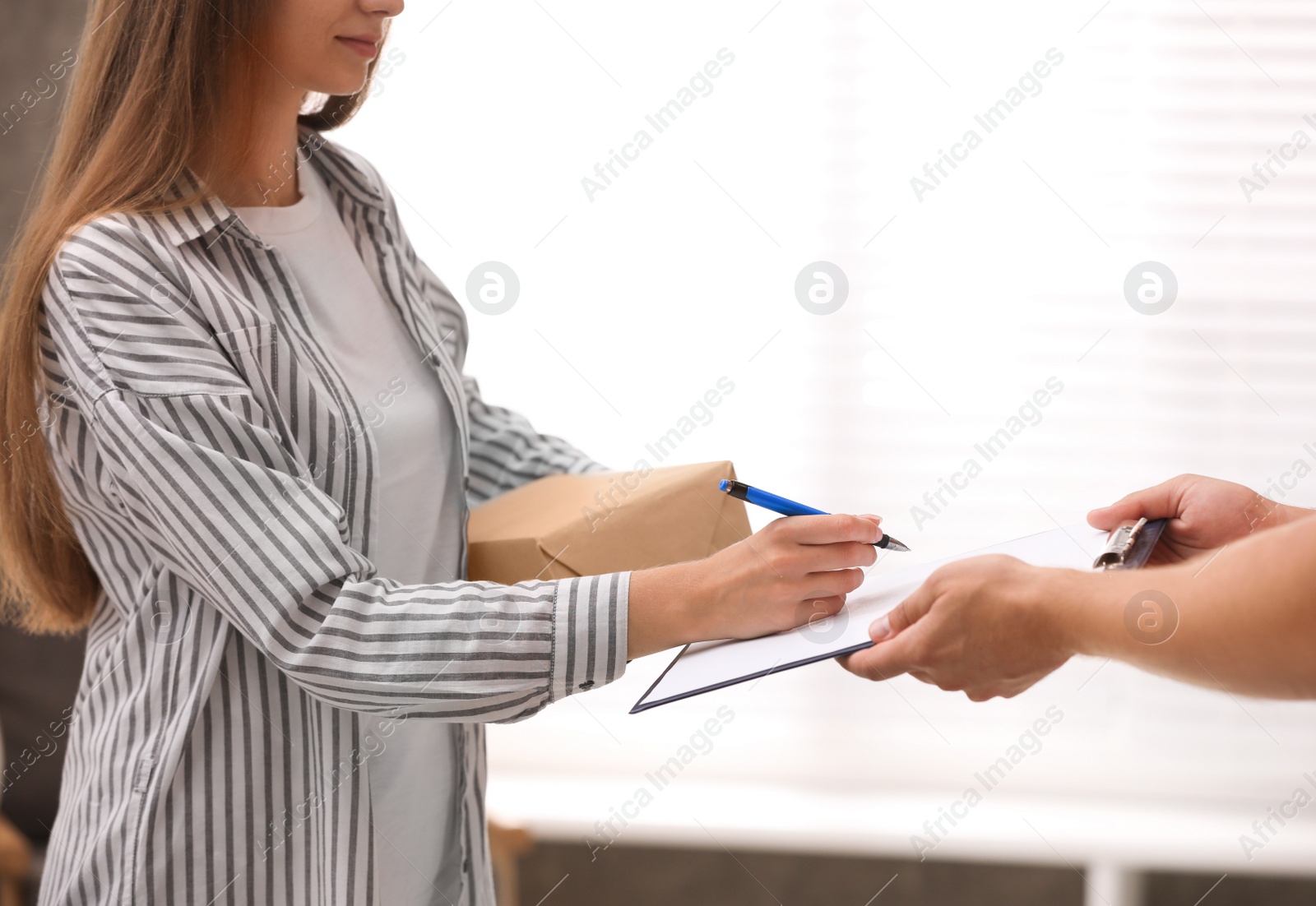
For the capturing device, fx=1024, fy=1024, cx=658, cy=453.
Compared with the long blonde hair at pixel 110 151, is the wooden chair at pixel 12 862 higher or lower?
lower

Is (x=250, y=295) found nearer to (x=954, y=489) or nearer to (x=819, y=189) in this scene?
(x=819, y=189)

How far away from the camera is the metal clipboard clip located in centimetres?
88

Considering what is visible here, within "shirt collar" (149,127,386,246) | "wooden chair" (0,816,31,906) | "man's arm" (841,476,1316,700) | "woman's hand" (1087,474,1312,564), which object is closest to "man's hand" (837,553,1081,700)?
"man's arm" (841,476,1316,700)

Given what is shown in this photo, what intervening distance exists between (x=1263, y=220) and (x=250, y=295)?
1.59m

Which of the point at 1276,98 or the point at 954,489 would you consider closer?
the point at 1276,98

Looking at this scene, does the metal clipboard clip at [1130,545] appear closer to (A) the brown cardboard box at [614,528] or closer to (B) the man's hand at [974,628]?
(B) the man's hand at [974,628]

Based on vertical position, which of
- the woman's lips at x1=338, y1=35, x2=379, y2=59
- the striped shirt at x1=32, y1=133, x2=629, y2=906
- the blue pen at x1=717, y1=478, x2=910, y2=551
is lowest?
the striped shirt at x1=32, y1=133, x2=629, y2=906

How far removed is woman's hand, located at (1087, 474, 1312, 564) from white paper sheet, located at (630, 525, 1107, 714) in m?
0.04

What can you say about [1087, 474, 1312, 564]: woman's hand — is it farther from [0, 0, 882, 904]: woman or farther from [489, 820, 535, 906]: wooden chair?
[489, 820, 535, 906]: wooden chair

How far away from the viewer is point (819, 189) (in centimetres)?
177

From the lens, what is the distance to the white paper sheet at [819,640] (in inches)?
29.4

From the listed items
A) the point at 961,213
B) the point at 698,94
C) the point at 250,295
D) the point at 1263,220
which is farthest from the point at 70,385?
the point at 1263,220

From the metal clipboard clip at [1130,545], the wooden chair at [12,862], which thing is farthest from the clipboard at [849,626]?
the wooden chair at [12,862]

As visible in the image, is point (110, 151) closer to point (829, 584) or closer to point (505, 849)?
point (829, 584)
